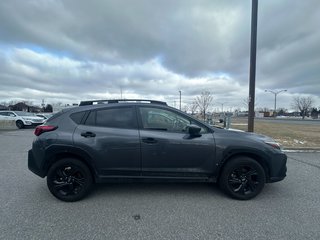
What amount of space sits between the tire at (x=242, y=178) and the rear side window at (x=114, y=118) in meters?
1.83

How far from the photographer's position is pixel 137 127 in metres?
3.90

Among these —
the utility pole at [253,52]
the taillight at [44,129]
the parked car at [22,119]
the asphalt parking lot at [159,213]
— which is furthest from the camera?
the parked car at [22,119]

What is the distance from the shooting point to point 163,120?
3992 mm

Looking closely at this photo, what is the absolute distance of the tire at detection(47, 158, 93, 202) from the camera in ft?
12.4

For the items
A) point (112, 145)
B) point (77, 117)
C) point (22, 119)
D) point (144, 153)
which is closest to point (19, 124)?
point (22, 119)

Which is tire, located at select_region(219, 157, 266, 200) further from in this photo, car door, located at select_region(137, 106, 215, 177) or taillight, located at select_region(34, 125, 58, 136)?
taillight, located at select_region(34, 125, 58, 136)

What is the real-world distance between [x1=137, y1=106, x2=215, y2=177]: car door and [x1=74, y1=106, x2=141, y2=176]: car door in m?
0.16

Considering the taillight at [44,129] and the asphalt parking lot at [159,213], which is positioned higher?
the taillight at [44,129]

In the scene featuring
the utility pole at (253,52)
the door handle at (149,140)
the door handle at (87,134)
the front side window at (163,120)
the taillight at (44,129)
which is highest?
the utility pole at (253,52)

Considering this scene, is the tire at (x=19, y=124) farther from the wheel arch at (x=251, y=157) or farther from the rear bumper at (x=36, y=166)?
the wheel arch at (x=251, y=157)

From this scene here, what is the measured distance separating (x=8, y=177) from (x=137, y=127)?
3.31 m

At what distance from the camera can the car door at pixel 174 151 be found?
12.5 ft

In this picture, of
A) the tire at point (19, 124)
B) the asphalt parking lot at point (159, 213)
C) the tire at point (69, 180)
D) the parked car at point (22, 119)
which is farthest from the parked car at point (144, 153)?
the tire at point (19, 124)

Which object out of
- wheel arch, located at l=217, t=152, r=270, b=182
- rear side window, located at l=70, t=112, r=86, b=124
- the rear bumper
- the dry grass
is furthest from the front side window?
the dry grass
